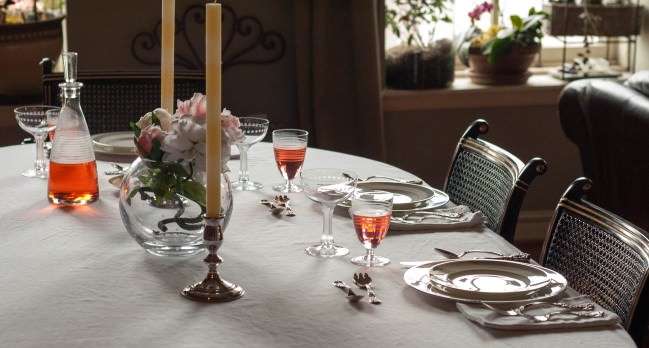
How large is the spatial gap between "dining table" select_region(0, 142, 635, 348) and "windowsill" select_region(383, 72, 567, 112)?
2083 millimetres

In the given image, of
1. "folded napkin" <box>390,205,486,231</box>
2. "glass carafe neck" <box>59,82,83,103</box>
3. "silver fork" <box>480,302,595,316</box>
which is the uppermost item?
"glass carafe neck" <box>59,82,83,103</box>

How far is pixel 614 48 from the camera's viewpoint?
14.8ft

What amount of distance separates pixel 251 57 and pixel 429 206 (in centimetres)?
204

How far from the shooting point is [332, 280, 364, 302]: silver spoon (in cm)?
141

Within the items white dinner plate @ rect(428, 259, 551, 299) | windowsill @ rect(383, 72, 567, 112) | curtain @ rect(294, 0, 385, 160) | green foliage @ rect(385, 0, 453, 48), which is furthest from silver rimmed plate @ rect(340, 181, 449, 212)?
green foliage @ rect(385, 0, 453, 48)

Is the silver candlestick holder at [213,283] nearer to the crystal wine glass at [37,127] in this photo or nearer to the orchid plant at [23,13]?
the crystal wine glass at [37,127]

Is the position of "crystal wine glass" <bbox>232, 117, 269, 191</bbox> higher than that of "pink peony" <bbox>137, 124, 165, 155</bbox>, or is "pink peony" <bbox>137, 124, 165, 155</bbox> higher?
"pink peony" <bbox>137, 124, 165, 155</bbox>

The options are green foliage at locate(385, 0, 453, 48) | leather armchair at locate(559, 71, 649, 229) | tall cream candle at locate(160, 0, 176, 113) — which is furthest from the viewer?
green foliage at locate(385, 0, 453, 48)

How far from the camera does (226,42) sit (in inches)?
151

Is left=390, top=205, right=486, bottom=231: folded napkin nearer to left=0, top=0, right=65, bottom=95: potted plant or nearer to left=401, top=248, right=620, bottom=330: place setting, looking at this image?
left=401, top=248, right=620, bottom=330: place setting

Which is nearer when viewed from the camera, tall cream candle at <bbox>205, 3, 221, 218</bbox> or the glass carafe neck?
tall cream candle at <bbox>205, 3, 221, 218</bbox>

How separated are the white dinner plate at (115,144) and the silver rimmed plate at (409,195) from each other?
60 cm

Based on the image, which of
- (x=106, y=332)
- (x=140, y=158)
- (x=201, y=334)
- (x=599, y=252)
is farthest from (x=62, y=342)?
(x=599, y=252)

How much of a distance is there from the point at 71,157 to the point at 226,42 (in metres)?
2.00
